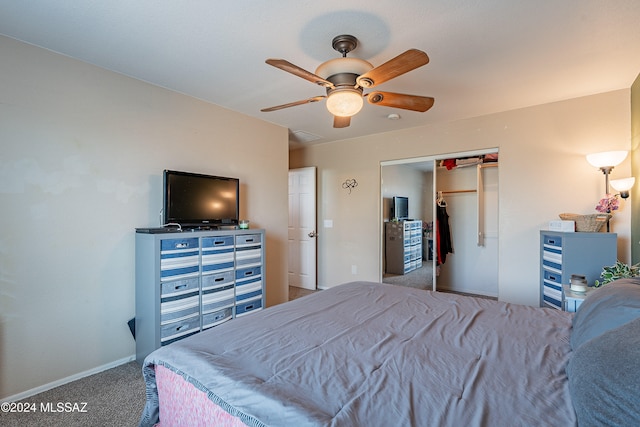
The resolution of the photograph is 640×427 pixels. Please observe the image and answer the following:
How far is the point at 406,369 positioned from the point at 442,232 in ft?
12.1

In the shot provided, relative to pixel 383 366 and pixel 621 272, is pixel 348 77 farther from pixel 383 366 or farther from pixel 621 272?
pixel 621 272

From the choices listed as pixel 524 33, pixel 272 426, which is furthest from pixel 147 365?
pixel 524 33

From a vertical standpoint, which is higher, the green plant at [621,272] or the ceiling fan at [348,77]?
the ceiling fan at [348,77]

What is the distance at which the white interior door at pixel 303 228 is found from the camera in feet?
16.3

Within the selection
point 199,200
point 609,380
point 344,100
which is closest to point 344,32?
point 344,100

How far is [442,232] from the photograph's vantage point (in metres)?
4.42

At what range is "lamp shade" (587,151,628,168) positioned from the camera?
2.61 m

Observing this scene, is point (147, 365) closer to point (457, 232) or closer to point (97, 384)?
point (97, 384)

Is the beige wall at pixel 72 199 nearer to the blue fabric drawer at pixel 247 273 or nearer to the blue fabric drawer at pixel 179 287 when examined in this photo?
the blue fabric drawer at pixel 179 287

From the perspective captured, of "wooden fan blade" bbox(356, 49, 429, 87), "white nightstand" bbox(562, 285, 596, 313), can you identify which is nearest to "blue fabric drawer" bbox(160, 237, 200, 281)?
"wooden fan blade" bbox(356, 49, 429, 87)

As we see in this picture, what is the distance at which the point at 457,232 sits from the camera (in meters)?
4.60

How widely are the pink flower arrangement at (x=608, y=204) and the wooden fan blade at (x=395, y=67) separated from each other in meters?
2.38

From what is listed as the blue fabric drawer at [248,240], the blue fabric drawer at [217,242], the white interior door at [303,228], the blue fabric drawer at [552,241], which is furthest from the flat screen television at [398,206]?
the blue fabric drawer at [217,242]

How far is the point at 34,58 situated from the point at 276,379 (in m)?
2.78
